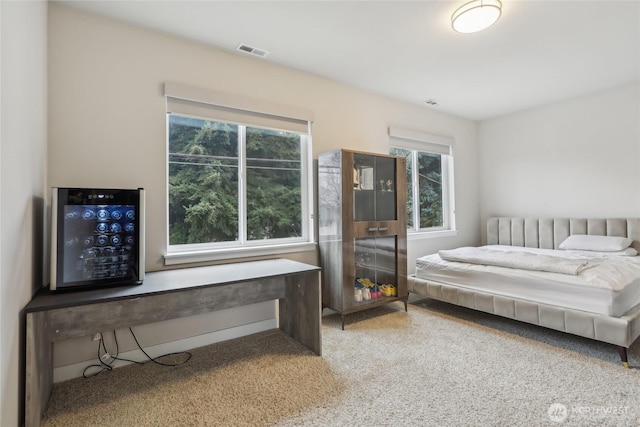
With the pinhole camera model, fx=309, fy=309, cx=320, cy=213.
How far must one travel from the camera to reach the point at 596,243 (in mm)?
3404

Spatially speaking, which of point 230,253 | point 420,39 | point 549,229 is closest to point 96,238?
point 230,253

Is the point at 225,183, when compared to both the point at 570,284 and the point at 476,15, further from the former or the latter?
the point at 570,284

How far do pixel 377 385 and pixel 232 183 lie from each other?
6.34ft

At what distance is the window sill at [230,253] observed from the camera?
2361 millimetres

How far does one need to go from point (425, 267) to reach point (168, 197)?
2.60 m

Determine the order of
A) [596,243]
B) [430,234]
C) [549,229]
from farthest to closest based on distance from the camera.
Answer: [430,234] < [549,229] < [596,243]

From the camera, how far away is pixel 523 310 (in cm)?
250

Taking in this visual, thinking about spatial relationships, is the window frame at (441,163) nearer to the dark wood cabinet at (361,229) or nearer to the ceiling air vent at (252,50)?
the dark wood cabinet at (361,229)

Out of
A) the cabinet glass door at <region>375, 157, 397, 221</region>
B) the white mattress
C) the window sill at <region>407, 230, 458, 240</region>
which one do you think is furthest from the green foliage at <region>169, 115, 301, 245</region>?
the white mattress

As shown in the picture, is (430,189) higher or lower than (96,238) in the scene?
higher

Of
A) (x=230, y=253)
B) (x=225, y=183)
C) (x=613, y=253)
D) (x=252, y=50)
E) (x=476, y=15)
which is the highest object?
(x=252, y=50)

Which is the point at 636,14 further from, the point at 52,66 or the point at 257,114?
the point at 52,66

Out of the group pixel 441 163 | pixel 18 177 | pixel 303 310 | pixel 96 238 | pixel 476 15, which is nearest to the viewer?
pixel 18 177

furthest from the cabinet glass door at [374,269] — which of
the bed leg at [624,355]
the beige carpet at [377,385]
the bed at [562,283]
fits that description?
the bed leg at [624,355]
